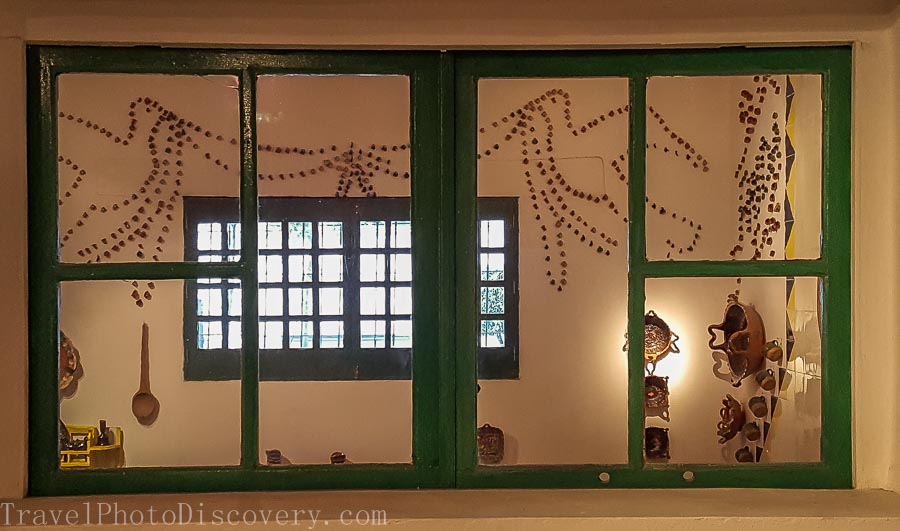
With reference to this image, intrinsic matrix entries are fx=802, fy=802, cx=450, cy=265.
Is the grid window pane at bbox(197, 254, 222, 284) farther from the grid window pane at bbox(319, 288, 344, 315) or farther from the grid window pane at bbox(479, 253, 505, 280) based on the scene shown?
the grid window pane at bbox(479, 253, 505, 280)

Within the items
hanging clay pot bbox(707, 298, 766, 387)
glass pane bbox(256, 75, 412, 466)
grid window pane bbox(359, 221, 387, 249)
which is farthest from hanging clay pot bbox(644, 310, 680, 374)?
grid window pane bbox(359, 221, 387, 249)

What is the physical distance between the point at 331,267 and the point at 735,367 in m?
1.94

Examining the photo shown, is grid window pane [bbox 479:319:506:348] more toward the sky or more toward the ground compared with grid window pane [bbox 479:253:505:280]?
more toward the ground

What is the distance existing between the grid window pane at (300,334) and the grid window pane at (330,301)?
104 millimetres

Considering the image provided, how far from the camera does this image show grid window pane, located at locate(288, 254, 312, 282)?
3922mm

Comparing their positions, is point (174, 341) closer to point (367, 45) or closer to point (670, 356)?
point (670, 356)

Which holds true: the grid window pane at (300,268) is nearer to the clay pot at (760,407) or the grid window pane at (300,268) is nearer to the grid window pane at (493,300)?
the grid window pane at (493,300)

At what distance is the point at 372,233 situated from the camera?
401 cm

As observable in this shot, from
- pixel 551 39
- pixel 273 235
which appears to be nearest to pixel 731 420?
pixel 273 235

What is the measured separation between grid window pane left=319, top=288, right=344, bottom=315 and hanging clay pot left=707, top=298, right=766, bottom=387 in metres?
1.82

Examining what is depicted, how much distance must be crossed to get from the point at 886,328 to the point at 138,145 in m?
2.53

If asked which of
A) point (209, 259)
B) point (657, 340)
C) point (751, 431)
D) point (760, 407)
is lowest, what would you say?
point (751, 431)

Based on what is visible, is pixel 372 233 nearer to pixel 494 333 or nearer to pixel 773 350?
pixel 494 333

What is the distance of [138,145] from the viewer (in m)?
2.96
